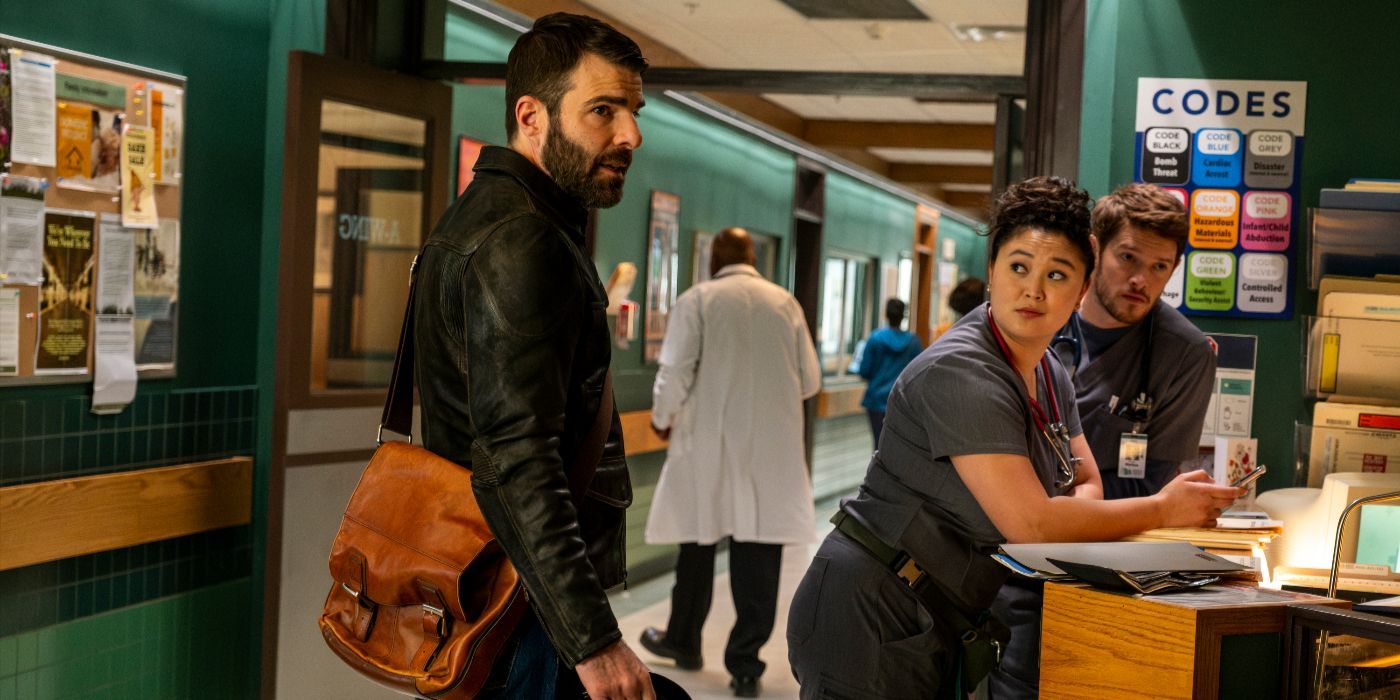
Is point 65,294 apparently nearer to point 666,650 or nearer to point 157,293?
point 157,293

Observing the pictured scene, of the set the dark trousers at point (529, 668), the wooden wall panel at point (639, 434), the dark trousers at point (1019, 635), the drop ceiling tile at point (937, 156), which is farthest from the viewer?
the drop ceiling tile at point (937, 156)

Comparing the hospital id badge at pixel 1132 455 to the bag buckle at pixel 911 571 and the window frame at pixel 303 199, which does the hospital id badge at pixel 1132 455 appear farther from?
the window frame at pixel 303 199

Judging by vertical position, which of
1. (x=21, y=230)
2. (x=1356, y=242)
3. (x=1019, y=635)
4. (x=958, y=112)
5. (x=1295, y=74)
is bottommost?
(x=1019, y=635)

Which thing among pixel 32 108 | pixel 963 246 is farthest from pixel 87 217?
pixel 963 246

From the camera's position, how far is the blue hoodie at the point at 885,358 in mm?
9211

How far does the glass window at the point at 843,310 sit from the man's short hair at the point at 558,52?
32.8 ft

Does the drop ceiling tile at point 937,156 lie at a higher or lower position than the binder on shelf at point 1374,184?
higher

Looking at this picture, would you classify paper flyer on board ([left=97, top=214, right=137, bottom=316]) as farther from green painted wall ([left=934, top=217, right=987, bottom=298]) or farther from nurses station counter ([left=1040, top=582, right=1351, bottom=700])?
green painted wall ([left=934, top=217, right=987, bottom=298])

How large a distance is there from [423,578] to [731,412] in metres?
3.88

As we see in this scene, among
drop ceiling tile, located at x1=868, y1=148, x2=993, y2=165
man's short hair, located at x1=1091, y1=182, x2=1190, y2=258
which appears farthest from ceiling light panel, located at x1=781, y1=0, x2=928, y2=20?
drop ceiling tile, located at x1=868, y1=148, x2=993, y2=165

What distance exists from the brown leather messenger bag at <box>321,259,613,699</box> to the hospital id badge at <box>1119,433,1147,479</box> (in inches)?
59.1

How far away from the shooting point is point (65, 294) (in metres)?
3.58

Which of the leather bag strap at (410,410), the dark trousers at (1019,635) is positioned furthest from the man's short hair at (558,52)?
the dark trousers at (1019,635)

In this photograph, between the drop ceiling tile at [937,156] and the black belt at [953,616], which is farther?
the drop ceiling tile at [937,156]
